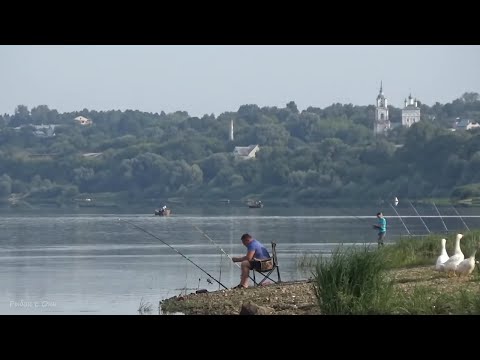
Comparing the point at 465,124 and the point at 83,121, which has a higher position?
the point at 83,121

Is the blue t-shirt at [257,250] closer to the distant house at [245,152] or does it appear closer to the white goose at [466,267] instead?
the white goose at [466,267]

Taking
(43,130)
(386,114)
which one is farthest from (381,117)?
(43,130)

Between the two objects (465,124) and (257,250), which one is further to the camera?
(465,124)

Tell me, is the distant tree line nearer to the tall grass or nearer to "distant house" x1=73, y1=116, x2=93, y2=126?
"distant house" x1=73, y1=116, x2=93, y2=126

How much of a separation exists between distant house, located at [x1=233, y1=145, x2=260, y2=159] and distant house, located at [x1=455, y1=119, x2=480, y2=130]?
23.6 metres

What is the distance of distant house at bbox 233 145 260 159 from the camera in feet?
430

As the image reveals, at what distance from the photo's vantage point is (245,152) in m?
134

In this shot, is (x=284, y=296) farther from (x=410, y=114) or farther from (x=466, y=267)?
(x=410, y=114)

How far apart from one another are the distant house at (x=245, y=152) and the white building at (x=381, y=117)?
14.5m

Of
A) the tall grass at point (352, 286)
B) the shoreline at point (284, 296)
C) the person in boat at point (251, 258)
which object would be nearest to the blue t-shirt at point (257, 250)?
the person in boat at point (251, 258)

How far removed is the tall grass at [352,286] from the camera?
12836 millimetres

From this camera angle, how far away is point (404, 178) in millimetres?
109688

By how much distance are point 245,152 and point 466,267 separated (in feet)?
389
